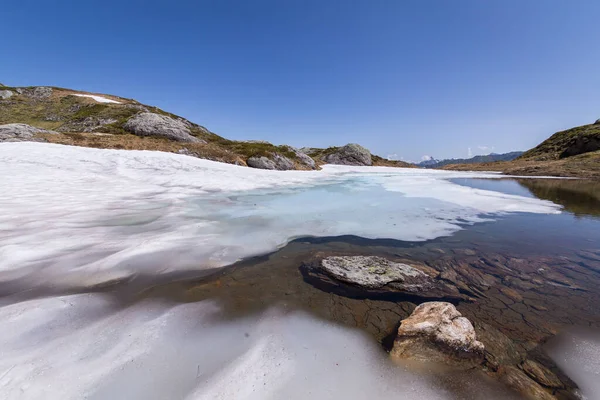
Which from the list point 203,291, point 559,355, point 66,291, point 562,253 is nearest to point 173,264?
point 203,291

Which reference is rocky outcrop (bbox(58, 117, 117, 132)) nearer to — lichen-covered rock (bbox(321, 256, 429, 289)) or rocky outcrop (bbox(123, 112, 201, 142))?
rocky outcrop (bbox(123, 112, 201, 142))

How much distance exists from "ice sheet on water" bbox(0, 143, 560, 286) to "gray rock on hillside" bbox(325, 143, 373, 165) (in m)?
48.4

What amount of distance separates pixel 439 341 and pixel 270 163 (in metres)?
28.9

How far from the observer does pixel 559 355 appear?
285 cm

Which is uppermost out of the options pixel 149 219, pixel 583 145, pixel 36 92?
pixel 36 92

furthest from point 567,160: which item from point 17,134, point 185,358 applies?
point 17,134

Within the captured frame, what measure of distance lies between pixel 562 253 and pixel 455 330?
544 cm

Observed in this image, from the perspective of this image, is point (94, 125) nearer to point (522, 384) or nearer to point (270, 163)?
point (270, 163)

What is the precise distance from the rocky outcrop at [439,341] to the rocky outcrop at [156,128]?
114ft

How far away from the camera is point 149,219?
7555mm

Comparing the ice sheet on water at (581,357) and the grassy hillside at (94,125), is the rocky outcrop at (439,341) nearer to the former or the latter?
the ice sheet on water at (581,357)

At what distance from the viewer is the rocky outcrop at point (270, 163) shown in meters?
29.6

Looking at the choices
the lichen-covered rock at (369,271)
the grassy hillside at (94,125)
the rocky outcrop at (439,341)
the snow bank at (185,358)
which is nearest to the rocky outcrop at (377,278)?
the lichen-covered rock at (369,271)

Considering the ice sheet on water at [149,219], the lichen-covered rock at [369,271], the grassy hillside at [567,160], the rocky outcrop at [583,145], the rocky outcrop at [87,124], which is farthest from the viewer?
the rocky outcrop at [583,145]
